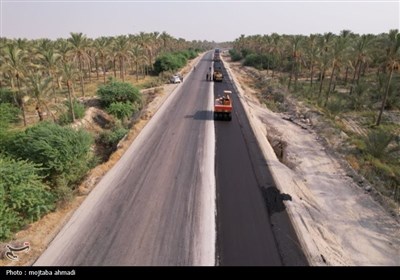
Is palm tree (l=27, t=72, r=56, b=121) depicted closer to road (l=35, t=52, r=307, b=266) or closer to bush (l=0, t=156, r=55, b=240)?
road (l=35, t=52, r=307, b=266)

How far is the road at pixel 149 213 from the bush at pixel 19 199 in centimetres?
187

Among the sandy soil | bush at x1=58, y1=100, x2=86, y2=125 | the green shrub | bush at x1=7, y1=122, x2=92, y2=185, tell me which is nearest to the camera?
the sandy soil

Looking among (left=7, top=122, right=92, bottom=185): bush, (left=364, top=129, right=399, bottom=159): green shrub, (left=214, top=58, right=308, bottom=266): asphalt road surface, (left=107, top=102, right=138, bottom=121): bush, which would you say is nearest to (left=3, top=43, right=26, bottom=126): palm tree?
(left=107, top=102, right=138, bottom=121): bush

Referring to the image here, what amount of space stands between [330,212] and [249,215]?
5.16 m

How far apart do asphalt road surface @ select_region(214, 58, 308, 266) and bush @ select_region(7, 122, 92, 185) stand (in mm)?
9102

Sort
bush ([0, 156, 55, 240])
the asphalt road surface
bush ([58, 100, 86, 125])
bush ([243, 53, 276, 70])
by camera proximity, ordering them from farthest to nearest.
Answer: bush ([243, 53, 276, 70])
bush ([58, 100, 86, 125])
bush ([0, 156, 55, 240])
the asphalt road surface

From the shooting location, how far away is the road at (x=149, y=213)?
451 inches

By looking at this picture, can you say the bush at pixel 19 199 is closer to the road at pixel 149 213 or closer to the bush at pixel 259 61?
the road at pixel 149 213

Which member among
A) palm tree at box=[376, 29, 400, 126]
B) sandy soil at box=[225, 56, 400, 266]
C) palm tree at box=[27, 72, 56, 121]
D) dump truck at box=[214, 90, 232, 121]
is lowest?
sandy soil at box=[225, 56, 400, 266]

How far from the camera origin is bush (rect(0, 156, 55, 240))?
1289cm

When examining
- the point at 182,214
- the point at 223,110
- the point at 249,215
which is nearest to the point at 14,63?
the point at 223,110

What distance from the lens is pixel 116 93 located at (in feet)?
125
